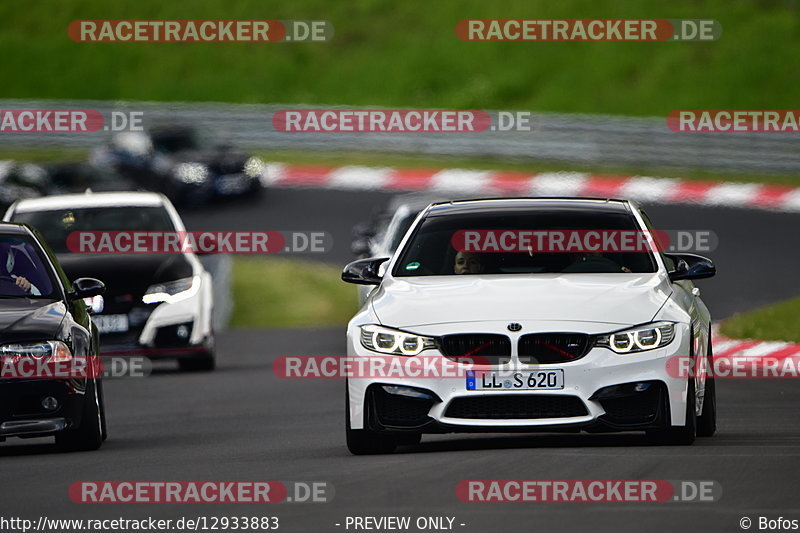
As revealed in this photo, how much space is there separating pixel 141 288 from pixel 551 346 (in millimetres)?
8308

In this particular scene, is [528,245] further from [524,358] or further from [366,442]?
[366,442]

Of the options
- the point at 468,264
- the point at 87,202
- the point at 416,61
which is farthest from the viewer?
the point at 416,61

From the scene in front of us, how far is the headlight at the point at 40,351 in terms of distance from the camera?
10.9 m

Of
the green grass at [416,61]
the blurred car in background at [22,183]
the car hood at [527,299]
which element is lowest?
the car hood at [527,299]

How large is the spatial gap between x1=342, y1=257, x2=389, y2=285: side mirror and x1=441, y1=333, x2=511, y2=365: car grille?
1256 mm

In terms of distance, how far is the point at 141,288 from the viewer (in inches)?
701

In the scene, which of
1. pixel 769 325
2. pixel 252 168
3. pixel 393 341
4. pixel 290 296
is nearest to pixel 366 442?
pixel 393 341

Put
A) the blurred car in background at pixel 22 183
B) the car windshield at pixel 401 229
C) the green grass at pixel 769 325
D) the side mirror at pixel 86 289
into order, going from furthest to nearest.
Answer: the blurred car in background at pixel 22 183 < the green grass at pixel 769 325 < the car windshield at pixel 401 229 < the side mirror at pixel 86 289

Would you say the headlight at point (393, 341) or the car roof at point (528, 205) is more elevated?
the car roof at point (528, 205)

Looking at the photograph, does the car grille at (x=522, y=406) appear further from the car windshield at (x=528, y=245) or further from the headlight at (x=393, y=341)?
the car windshield at (x=528, y=245)

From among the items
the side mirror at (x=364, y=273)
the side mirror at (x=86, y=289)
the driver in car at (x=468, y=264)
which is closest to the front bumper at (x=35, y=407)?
the side mirror at (x=86, y=289)

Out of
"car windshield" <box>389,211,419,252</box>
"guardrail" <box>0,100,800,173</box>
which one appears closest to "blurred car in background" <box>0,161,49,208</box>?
"guardrail" <box>0,100,800,173</box>

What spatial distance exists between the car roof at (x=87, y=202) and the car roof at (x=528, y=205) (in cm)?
753

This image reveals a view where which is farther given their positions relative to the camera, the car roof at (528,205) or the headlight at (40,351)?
the car roof at (528,205)
